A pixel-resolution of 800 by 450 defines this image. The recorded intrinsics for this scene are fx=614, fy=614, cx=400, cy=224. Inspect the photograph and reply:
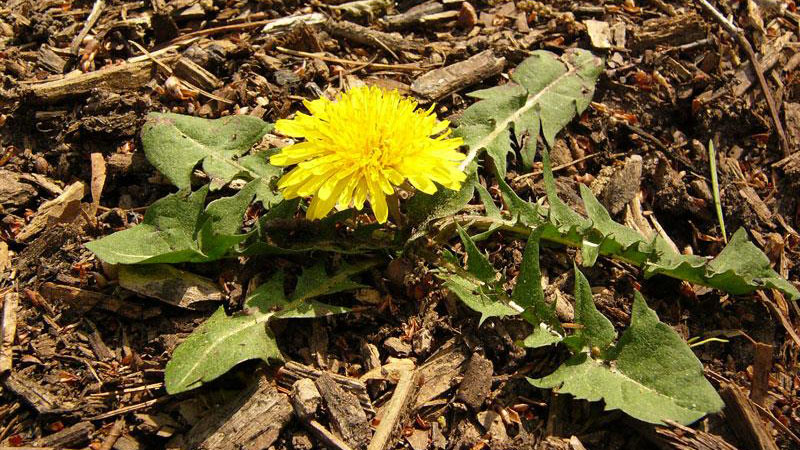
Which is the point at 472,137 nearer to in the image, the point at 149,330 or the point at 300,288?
the point at 300,288

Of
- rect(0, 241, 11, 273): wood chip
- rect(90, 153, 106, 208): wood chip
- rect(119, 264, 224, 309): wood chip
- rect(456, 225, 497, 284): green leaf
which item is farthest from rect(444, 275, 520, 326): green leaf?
rect(0, 241, 11, 273): wood chip

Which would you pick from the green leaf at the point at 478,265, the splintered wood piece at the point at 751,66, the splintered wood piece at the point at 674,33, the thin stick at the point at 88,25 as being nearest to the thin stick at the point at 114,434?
the green leaf at the point at 478,265

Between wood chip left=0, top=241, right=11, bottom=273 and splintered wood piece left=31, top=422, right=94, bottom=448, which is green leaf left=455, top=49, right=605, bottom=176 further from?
wood chip left=0, top=241, right=11, bottom=273

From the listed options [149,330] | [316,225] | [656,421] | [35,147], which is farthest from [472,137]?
[35,147]

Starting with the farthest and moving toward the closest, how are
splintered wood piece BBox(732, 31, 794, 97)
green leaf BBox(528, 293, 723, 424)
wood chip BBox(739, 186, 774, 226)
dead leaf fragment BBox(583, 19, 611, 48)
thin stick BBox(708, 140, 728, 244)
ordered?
1. dead leaf fragment BBox(583, 19, 611, 48)
2. splintered wood piece BBox(732, 31, 794, 97)
3. wood chip BBox(739, 186, 774, 226)
4. thin stick BBox(708, 140, 728, 244)
5. green leaf BBox(528, 293, 723, 424)

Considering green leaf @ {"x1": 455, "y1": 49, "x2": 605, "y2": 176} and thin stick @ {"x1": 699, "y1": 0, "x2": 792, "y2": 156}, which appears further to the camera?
thin stick @ {"x1": 699, "y1": 0, "x2": 792, "y2": 156}

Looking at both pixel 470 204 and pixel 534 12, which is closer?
pixel 470 204

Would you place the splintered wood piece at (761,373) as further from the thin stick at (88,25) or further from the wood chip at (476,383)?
the thin stick at (88,25)
